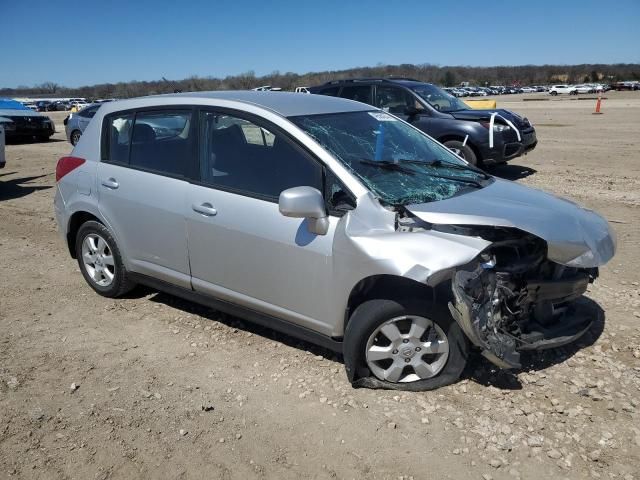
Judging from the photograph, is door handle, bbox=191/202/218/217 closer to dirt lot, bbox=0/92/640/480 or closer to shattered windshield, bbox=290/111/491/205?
shattered windshield, bbox=290/111/491/205

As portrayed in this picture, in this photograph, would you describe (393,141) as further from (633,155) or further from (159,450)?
(633,155)

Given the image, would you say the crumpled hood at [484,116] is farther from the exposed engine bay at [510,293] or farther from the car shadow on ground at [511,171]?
the exposed engine bay at [510,293]

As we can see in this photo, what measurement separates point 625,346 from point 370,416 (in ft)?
6.70

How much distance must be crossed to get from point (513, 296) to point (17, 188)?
34.2ft

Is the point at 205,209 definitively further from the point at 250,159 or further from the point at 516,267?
the point at 516,267

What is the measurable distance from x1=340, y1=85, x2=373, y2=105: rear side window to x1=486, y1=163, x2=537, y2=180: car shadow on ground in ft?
9.94

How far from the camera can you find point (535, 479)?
8.54 feet

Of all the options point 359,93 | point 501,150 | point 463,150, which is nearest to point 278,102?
point 463,150

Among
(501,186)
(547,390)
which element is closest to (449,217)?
(501,186)

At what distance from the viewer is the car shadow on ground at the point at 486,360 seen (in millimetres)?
3434

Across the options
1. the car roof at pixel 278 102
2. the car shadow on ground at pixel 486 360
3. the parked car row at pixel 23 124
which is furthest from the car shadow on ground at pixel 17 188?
the parked car row at pixel 23 124

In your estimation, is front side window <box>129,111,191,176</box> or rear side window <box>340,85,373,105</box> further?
rear side window <box>340,85,373,105</box>

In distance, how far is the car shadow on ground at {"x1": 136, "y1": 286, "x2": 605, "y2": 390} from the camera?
3434 millimetres

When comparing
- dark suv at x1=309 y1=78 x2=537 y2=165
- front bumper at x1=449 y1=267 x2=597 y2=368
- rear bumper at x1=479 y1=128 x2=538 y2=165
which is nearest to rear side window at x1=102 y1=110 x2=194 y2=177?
front bumper at x1=449 y1=267 x2=597 y2=368
